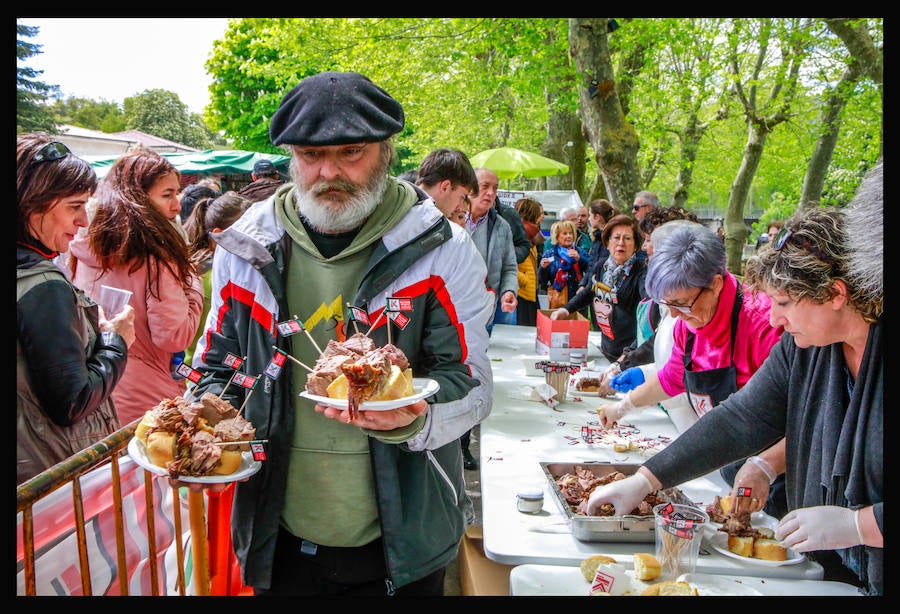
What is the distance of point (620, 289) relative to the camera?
16.1 ft

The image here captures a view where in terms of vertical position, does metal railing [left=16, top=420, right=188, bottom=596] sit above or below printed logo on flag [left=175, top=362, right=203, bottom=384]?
below

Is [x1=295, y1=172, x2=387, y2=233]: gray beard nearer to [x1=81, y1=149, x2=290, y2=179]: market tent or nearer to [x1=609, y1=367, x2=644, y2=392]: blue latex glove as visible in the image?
[x1=609, y1=367, x2=644, y2=392]: blue latex glove

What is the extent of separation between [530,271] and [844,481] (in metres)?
5.13

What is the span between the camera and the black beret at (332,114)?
1713 millimetres

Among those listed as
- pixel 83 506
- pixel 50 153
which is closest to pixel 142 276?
pixel 50 153

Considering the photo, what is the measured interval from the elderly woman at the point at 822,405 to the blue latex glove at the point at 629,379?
132cm

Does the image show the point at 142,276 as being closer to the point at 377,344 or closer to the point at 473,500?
the point at 377,344

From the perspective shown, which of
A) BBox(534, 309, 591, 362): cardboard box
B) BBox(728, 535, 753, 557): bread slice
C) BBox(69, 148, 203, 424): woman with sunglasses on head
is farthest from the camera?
BBox(534, 309, 591, 362): cardboard box

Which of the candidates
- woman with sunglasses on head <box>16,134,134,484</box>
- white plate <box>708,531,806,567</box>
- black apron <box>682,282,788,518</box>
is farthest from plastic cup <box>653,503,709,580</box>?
woman with sunglasses on head <box>16,134,134,484</box>

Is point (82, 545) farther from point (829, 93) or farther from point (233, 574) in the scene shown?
point (829, 93)

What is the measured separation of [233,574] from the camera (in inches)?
106

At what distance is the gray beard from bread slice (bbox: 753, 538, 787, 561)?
1.57 metres

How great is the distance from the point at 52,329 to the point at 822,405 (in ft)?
7.70

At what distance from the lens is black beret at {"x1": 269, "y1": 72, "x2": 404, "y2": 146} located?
171 cm
